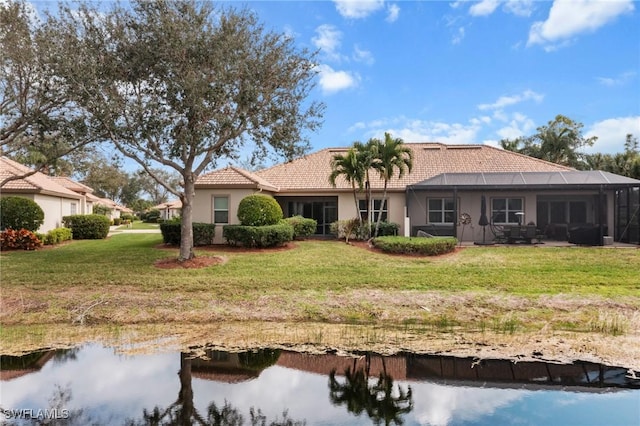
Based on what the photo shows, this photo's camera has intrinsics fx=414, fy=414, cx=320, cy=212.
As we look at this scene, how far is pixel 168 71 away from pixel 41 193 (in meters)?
13.2

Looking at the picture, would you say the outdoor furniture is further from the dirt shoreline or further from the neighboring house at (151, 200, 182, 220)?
the neighboring house at (151, 200, 182, 220)

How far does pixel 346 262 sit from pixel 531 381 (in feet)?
28.7

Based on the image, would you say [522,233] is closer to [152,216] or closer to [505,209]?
[505,209]

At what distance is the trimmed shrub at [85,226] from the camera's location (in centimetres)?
2352

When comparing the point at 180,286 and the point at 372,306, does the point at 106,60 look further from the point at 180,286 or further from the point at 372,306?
the point at 372,306

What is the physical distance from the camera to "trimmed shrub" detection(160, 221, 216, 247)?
17.7m

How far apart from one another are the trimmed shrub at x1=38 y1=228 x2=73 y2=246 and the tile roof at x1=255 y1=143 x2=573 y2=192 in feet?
34.8

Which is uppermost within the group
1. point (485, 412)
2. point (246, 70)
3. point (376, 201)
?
point (246, 70)

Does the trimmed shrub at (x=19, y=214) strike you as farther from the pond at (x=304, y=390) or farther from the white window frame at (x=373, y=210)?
the white window frame at (x=373, y=210)

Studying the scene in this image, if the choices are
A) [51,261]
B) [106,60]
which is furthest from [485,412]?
[51,261]

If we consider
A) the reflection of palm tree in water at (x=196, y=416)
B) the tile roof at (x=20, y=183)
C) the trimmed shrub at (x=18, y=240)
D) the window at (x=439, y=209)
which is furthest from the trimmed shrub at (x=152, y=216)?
the reflection of palm tree in water at (x=196, y=416)

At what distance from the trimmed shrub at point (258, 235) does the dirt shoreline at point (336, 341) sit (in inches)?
308

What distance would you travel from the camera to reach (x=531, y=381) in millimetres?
6113

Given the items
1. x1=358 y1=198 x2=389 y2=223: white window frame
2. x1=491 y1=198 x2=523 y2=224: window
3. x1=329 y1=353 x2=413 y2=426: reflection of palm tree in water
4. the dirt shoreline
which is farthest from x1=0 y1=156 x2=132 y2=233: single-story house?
x1=491 y1=198 x2=523 y2=224: window
